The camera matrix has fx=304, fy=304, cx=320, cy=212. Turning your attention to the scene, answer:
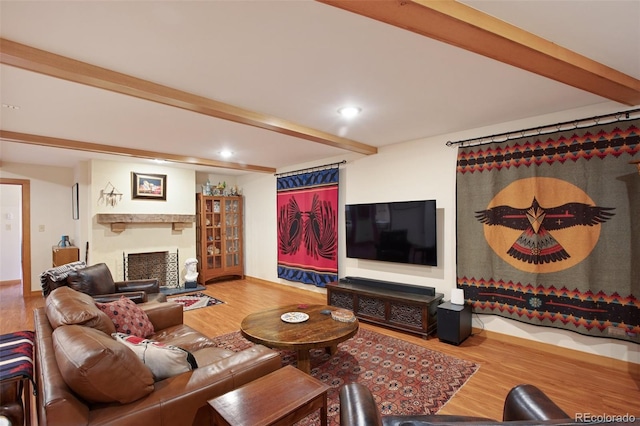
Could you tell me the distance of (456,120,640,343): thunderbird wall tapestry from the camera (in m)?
2.60

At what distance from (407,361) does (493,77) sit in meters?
2.51

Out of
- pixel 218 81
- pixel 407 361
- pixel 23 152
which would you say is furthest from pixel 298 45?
pixel 23 152

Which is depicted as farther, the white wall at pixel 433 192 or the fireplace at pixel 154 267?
the fireplace at pixel 154 267

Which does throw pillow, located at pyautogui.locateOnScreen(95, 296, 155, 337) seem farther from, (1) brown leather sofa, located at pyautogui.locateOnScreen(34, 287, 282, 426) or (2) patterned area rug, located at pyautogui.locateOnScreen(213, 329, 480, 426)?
(2) patterned area rug, located at pyautogui.locateOnScreen(213, 329, 480, 426)

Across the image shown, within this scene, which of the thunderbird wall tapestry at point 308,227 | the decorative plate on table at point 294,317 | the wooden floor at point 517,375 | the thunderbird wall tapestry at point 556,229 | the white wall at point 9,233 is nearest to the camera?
the wooden floor at point 517,375

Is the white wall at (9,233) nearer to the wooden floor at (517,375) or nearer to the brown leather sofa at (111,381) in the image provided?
the wooden floor at (517,375)

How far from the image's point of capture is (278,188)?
233 inches

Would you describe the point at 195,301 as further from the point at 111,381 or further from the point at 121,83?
the point at 111,381

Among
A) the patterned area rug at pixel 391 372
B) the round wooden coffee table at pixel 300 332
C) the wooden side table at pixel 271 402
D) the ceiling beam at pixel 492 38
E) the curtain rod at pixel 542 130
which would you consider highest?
the ceiling beam at pixel 492 38

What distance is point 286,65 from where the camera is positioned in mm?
2082

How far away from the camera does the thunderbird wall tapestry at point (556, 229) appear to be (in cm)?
260

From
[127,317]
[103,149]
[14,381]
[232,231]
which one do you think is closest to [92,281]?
[127,317]

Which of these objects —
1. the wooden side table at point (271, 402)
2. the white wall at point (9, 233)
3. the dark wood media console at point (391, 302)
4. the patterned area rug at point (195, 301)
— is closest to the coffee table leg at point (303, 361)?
the wooden side table at point (271, 402)

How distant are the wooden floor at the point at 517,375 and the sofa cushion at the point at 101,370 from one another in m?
1.95
